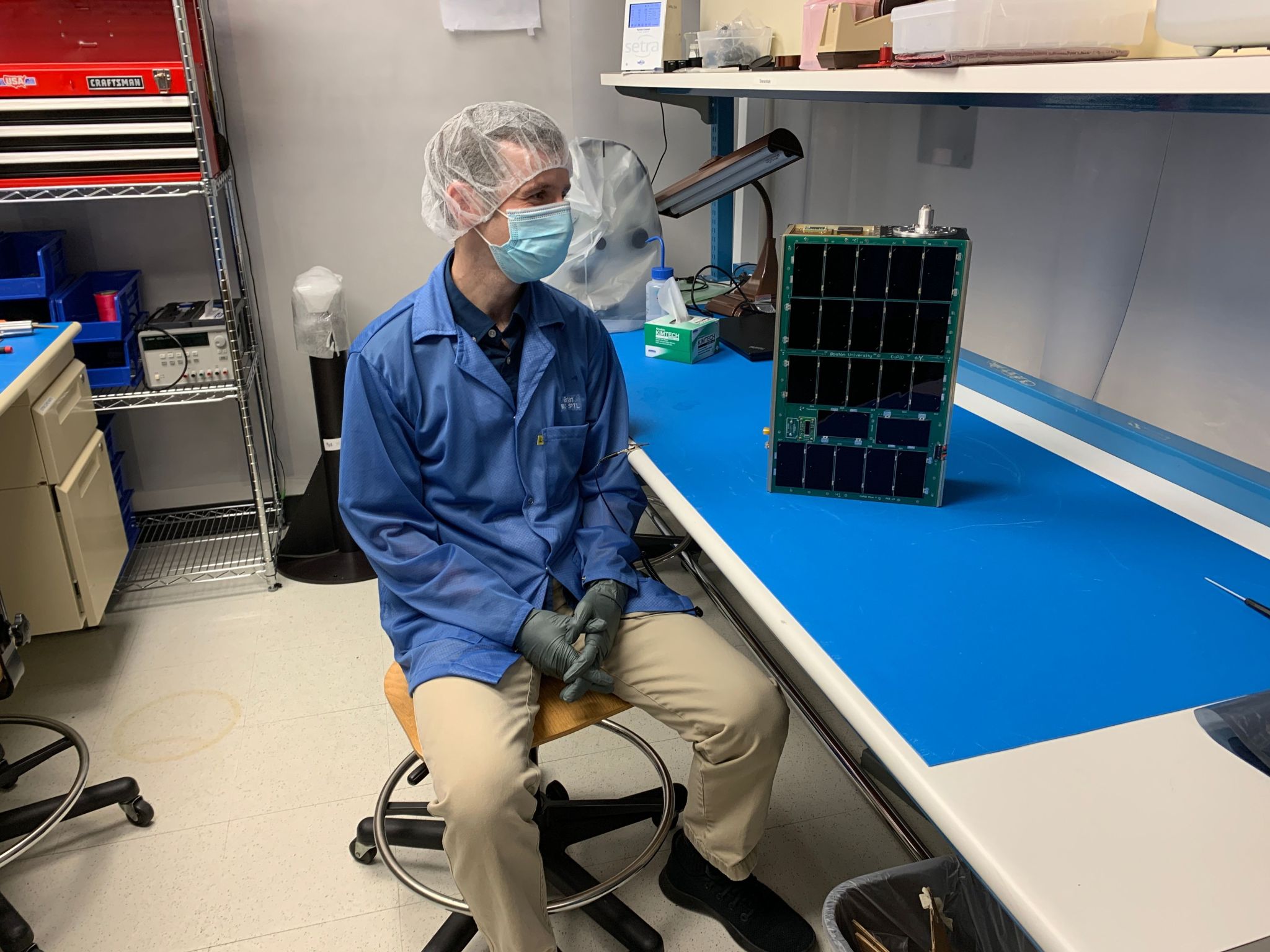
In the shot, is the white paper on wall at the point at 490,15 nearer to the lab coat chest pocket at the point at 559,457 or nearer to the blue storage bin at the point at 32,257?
the blue storage bin at the point at 32,257

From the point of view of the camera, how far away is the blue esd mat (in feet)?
3.18

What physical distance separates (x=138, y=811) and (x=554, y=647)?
43.4 inches

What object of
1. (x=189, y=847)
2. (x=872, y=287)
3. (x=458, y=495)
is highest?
(x=872, y=287)

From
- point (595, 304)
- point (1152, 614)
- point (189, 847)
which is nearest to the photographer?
point (1152, 614)

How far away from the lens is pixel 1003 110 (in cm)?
189

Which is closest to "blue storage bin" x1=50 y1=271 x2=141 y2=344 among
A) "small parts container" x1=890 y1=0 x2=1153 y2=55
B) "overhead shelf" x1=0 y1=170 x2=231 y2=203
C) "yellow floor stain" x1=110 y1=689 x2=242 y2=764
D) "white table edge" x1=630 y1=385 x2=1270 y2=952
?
"overhead shelf" x1=0 y1=170 x2=231 y2=203

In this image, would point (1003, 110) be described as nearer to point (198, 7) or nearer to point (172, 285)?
point (198, 7)

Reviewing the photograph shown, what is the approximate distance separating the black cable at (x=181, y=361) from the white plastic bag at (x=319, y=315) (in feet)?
1.00

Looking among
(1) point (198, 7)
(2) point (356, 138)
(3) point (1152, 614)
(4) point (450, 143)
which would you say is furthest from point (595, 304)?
(3) point (1152, 614)

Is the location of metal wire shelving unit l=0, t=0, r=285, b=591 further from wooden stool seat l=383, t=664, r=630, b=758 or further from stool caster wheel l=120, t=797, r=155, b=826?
wooden stool seat l=383, t=664, r=630, b=758

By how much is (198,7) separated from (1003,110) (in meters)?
2.09

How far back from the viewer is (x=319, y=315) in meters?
2.68

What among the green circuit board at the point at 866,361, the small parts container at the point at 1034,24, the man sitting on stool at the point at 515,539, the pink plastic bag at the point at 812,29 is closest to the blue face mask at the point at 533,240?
the man sitting on stool at the point at 515,539

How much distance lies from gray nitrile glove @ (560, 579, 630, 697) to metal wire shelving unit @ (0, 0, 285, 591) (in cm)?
159
